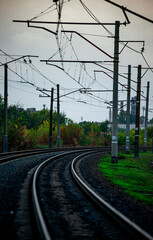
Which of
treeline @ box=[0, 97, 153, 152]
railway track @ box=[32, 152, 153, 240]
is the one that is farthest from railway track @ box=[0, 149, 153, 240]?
treeline @ box=[0, 97, 153, 152]

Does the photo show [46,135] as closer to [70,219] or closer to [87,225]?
[70,219]

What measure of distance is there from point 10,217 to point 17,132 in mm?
23605

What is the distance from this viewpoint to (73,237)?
435cm

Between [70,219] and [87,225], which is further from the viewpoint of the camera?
[70,219]

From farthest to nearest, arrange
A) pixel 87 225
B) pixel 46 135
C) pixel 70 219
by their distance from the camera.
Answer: pixel 46 135 < pixel 70 219 < pixel 87 225

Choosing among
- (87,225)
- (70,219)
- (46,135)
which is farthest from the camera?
(46,135)

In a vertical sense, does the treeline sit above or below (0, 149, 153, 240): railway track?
above

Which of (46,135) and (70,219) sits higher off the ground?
(46,135)

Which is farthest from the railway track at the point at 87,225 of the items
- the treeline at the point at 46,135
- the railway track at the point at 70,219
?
the treeline at the point at 46,135

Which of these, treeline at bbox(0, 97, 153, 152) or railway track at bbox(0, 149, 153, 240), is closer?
railway track at bbox(0, 149, 153, 240)

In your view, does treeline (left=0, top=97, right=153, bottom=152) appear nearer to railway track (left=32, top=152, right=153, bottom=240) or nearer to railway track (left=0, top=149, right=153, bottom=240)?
railway track (left=0, top=149, right=153, bottom=240)

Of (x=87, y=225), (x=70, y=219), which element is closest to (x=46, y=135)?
(x=70, y=219)

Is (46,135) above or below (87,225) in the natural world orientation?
above

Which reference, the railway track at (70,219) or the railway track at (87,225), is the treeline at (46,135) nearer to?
the railway track at (70,219)
